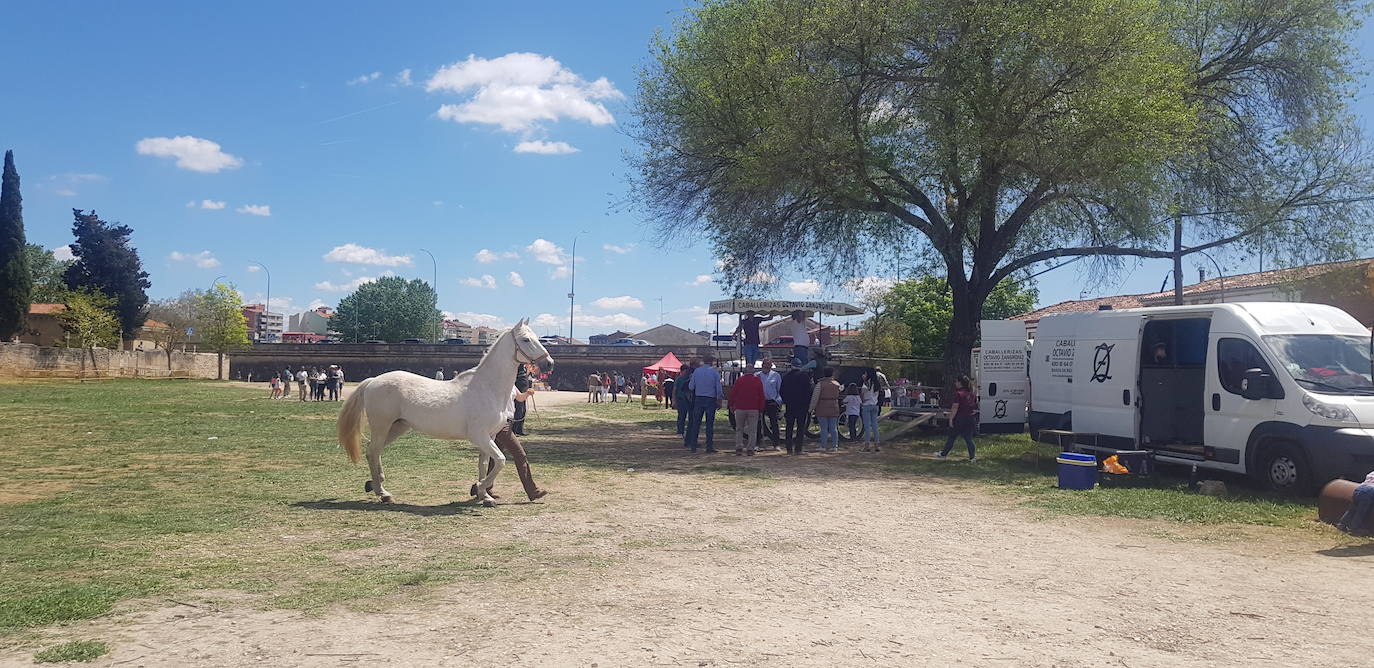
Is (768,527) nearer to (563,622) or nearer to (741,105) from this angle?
(563,622)

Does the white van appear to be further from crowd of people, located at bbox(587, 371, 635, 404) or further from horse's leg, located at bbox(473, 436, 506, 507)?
crowd of people, located at bbox(587, 371, 635, 404)

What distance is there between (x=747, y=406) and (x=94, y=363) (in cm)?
5285

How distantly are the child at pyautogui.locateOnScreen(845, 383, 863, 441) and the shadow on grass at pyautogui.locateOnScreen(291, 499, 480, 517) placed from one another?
11.3 meters

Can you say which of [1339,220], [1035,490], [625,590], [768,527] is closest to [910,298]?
[1339,220]

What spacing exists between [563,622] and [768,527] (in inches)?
162

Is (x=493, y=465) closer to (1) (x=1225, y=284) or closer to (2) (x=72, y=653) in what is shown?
(2) (x=72, y=653)

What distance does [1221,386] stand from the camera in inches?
482

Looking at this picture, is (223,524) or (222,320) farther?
(222,320)

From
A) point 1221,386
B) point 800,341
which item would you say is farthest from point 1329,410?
point 800,341

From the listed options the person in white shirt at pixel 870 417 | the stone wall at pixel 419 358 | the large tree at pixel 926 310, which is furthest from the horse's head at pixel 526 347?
the stone wall at pixel 419 358

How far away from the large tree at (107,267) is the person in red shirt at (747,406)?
2760 inches

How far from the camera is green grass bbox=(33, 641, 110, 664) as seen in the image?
4.55m

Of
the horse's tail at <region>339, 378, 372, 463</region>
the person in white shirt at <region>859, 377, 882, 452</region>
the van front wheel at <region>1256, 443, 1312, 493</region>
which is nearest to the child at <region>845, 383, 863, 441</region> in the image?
the person in white shirt at <region>859, 377, 882, 452</region>

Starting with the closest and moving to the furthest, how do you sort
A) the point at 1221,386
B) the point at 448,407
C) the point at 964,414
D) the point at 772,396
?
the point at 448,407 → the point at 1221,386 → the point at 964,414 → the point at 772,396
